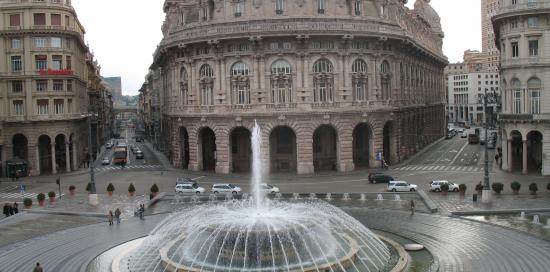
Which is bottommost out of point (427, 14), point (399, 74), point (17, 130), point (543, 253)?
point (543, 253)

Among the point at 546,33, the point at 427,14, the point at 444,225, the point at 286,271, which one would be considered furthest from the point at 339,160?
the point at 427,14

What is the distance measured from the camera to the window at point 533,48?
64.3 m

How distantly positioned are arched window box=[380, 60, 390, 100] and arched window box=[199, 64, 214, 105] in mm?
20894

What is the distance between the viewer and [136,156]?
105m

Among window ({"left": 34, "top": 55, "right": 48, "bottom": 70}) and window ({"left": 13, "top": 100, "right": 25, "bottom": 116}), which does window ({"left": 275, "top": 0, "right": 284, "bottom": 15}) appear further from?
window ({"left": 13, "top": 100, "right": 25, "bottom": 116})

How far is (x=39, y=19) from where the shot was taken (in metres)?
79.5

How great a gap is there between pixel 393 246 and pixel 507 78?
122 feet

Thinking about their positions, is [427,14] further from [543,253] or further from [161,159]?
[543,253]

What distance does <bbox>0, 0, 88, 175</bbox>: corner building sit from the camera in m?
78.6

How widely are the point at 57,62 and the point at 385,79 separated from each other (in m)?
41.9

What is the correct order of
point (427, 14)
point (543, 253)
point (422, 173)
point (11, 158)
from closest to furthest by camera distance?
point (543, 253)
point (422, 173)
point (11, 158)
point (427, 14)

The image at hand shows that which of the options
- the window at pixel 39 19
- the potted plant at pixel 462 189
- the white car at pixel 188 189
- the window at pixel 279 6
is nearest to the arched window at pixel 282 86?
the window at pixel 279 6

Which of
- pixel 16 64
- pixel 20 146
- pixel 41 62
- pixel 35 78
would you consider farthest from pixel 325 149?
pixel 16 64

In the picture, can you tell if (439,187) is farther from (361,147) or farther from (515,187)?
(361,147)
